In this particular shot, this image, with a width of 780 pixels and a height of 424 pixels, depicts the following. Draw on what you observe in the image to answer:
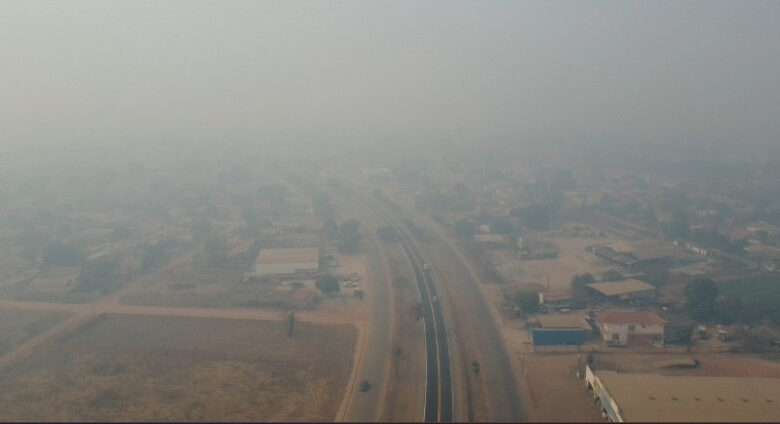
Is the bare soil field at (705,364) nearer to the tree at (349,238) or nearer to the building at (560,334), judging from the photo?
the building at (560,334)

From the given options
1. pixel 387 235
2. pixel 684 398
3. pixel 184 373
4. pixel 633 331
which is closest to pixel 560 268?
pixel 633 331

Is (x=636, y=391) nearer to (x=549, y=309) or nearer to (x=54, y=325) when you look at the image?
(x=549, y=309)

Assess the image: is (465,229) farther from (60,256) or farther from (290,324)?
(60,256)

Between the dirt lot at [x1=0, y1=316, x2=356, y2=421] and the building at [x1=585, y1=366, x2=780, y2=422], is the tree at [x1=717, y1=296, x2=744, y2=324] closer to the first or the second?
the building at [x1=585, y1=366, x2=780, y2=422]

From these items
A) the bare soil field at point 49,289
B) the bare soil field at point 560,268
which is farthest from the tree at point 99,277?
the bare soil field at point 560,268

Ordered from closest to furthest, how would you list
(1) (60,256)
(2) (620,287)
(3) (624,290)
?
(3) (624,290) → (2) (620,287) → (1) (60,256)

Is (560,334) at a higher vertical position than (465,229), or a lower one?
lower

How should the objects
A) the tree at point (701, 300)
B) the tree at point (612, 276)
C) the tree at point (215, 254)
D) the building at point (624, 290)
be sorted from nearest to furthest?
1. the tree at point (701, 300)
2. the building at point (624, 290)
3. the tree at point (612, 276)
4. the tree at point (215, 254)
